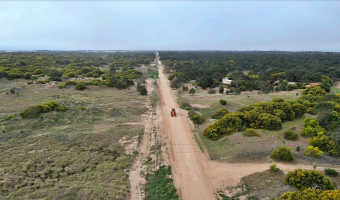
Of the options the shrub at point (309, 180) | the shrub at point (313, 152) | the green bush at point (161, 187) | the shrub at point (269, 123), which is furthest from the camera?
the shrub at point (269, 123)

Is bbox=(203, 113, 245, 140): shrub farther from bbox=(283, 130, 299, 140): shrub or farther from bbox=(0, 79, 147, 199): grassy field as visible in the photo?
bbox=(0, 79, 147, 199): grassy field

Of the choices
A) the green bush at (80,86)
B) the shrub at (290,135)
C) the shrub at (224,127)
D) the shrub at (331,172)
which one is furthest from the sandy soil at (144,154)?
the green bush at (80,86)

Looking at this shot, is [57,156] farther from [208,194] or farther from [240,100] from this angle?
[240,100]

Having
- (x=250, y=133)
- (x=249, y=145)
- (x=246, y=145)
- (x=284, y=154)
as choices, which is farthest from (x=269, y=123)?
(x=284, y=154)

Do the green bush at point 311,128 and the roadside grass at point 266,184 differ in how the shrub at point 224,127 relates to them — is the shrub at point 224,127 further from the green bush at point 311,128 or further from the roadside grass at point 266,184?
the roadside grass at point 266,184

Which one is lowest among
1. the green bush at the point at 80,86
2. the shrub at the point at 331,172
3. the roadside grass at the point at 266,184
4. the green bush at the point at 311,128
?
the roadside grass at the point at 266,184

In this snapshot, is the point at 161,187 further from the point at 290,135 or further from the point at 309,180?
the point at 290,135

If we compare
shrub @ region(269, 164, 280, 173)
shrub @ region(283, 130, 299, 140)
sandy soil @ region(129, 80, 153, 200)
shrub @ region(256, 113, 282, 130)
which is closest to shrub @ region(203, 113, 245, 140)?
shrub @ region(256, 113, 282, 130)
